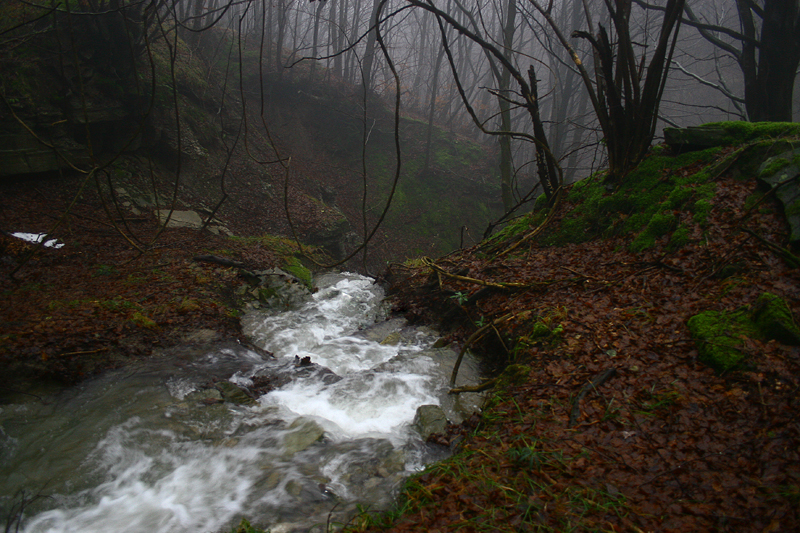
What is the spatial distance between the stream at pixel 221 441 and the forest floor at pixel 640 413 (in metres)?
0.66

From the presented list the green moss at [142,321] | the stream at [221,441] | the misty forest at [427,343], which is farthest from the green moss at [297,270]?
the green moss at [142,321]

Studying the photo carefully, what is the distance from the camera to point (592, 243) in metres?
6.08

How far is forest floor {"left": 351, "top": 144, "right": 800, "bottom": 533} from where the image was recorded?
7.08ft

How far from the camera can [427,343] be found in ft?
19.5

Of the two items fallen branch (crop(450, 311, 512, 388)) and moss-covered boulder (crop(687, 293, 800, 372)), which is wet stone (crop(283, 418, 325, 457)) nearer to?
fallen branch (crop(450, 311, 512, 388))

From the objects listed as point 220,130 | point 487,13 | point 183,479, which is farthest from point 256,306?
point 487,13

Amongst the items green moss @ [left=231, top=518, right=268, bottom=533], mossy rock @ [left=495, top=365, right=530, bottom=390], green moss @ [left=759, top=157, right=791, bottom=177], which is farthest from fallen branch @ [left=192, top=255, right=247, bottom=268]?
green moss @ [left=759, top=157, right=791, bottom=177]

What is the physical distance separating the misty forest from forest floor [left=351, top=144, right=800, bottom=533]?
0.02 m

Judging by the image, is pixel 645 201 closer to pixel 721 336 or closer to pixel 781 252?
pixel 781 252

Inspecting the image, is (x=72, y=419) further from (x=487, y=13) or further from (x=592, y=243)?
(x=487, y=13)

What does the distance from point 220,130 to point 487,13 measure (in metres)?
27.9

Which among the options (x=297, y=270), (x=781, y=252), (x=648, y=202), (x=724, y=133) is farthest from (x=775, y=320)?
(x=297, y=270)

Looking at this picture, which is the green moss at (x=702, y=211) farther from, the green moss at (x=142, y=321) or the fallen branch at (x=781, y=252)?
the green moss at (x=142, y=321)

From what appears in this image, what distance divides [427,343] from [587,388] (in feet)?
9.76
